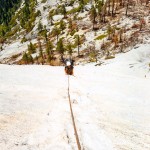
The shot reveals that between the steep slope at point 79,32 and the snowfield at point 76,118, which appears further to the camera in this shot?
the steep slope at point 79,32

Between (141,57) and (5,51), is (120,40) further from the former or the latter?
(5,51)

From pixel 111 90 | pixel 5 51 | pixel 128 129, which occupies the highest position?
pixel 128 129

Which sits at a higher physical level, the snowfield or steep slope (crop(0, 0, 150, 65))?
the snowfield

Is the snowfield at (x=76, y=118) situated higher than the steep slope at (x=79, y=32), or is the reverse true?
the snowfield at (x=76, y=118)

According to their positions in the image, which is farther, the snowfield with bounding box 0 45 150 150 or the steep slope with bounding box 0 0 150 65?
the steep slope with bounding box 0 0 150 65

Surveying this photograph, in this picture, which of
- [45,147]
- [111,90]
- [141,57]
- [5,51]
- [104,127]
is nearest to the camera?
[45,147]

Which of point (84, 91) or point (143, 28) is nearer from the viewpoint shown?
point (84, 91)

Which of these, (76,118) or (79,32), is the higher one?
(76,118)

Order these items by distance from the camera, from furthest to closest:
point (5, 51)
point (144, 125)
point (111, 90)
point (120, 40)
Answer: point (5, 51) → point (120, 40) → point (111, 90) → point (144, 125)

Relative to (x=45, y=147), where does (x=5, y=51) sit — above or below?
below

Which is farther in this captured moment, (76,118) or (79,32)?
(79,32)

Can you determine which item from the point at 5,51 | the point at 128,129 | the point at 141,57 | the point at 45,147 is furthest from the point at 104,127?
the point at 5,51
